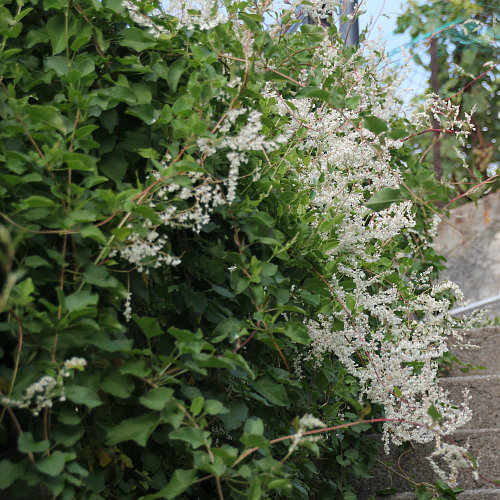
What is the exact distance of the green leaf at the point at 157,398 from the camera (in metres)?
1.04

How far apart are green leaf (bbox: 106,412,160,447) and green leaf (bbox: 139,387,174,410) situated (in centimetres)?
4

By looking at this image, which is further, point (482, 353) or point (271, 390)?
point (482, 353)

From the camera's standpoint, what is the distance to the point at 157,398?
1.06 m

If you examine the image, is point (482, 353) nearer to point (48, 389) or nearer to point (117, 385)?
point (117, 385)

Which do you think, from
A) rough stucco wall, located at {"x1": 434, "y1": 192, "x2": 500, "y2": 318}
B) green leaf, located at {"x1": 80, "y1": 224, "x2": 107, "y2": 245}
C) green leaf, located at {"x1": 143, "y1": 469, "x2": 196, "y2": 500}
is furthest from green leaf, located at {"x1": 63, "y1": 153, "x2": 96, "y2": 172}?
rough stucco wall, located at {"x1": 434, "y1": 192, "x2": 500, "y2": 318}

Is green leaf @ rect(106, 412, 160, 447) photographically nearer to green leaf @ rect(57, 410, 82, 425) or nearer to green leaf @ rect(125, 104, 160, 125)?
green leaf @ rect(57, 410, 82, 425)

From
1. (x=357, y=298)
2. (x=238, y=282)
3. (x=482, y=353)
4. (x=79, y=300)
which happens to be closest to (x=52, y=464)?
(x=79, y=300)

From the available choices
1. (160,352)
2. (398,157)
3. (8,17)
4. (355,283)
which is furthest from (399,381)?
(398,157)

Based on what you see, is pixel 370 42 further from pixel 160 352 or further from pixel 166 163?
pixel 160 352

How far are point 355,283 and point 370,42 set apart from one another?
118 cm

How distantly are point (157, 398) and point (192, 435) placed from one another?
0.09m

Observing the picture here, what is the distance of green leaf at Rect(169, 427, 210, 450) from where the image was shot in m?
1.03

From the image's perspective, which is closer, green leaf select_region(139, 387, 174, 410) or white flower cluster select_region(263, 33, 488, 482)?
green leaf select_region(139, 387, 174, 410)

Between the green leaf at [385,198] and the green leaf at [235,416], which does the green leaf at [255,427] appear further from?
the green leaf at [385,198]
